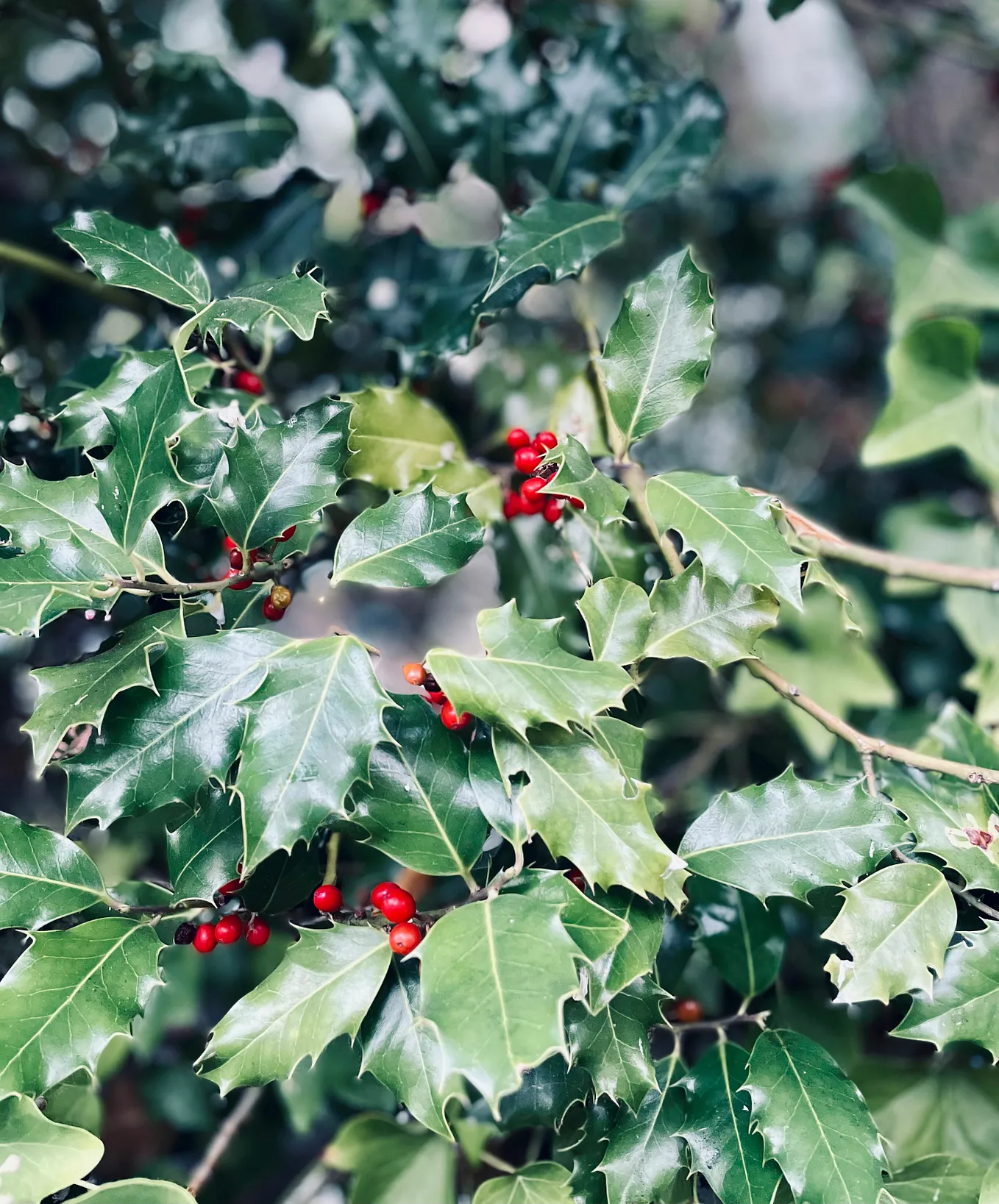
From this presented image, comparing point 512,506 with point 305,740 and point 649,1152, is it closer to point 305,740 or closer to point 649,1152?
point 305,740

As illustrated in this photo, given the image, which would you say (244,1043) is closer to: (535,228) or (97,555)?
(97,555)

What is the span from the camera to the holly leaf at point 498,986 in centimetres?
50

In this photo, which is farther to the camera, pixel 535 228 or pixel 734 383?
pixel 734 383

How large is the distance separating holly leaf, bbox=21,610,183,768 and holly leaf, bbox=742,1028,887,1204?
1.79 feet

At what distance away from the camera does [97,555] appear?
2.10ft

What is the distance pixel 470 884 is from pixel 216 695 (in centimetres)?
24

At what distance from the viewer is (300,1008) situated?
62 centimetres

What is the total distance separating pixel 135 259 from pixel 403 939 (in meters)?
0.56

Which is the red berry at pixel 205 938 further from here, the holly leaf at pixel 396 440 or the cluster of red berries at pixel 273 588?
the holly leaf at pixel 396 440

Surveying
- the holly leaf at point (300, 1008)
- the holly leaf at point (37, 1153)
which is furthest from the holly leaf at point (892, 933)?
the holly leaf at point (37, 1153)

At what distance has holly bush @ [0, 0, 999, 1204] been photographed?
1.97 feet

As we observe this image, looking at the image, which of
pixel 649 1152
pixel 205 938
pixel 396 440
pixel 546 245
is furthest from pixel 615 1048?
pixel 546 245

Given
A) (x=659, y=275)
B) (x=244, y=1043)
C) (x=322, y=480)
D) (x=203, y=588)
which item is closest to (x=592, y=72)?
(x=659, y=275)

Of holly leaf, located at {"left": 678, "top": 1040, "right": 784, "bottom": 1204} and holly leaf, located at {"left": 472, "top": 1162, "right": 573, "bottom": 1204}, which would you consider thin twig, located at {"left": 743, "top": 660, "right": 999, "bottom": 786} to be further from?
holly leaf, located at {"left": 472, "top": 1162, "right": 573, "bottom": 1204}
